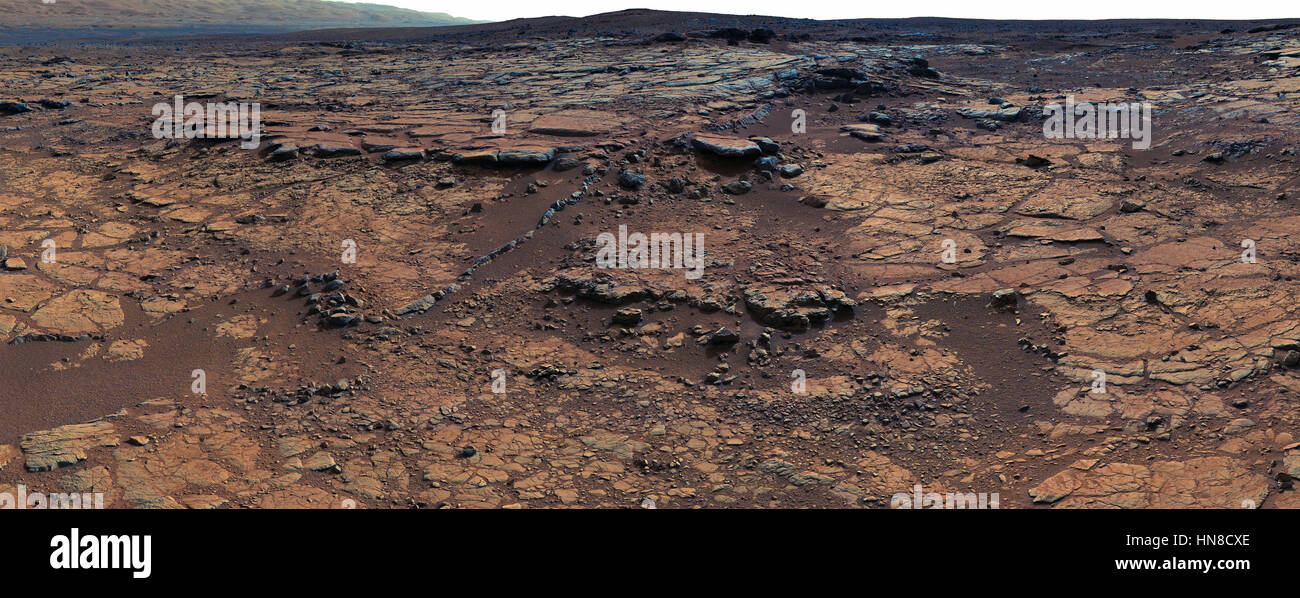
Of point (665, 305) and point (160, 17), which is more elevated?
point (160, 17)

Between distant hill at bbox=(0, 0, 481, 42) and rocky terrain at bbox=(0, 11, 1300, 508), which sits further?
distant hill at bbox=(0, 0, 481, 42)

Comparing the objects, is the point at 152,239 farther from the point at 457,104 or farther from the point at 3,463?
the point at 457,104

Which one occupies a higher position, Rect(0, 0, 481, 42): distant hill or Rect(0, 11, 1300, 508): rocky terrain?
Rect(0, 0, 481, 42): distant hill

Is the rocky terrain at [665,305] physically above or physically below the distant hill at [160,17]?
below

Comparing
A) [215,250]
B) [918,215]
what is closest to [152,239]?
[215,250]

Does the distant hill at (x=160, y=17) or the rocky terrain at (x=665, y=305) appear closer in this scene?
the rocky terrain at (x=665, y=305)
